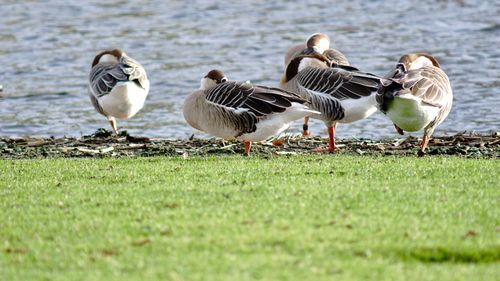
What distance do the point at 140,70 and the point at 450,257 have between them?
8.54 metres

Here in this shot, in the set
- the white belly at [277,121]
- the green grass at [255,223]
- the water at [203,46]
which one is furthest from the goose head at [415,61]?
the water at [203,46]

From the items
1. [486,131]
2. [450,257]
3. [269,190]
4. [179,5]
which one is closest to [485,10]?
[179,5]

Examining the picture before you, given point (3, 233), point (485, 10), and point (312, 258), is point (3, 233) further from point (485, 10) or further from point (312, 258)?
point (485, 10)

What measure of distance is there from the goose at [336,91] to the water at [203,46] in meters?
2.65

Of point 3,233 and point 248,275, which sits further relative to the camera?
point 3,233

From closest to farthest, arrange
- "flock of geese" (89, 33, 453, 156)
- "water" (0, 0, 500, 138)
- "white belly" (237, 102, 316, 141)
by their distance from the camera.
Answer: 1. "flock of geese" (89, 33, 453, 156)
2. "white belly" (237, 102, 316, 141)
3. "water" (0, 0, 500, 138)

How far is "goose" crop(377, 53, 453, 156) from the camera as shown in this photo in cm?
997

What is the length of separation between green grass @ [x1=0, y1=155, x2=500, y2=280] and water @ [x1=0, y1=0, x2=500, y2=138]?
6145mm

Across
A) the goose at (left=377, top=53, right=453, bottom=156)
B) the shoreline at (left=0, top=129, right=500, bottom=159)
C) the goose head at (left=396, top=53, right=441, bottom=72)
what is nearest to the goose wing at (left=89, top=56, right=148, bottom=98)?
the shoreline at (left=0, top=129, right=500, bottom=159)

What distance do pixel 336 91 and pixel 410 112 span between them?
1860mm

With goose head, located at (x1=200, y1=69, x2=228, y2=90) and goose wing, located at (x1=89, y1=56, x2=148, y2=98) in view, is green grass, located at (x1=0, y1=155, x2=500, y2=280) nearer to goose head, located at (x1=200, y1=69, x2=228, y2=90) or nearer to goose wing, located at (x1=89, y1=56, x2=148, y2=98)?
goose head, located at (x1=200, y1=69, x2=228, y2=90)

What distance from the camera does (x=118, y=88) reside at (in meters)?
13.6

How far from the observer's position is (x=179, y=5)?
27.1 meters

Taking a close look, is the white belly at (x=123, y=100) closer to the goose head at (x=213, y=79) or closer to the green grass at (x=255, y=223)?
the goose head at (x=213, y=79)
